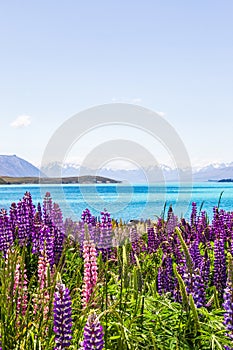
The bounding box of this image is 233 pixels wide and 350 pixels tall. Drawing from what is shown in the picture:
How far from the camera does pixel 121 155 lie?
27.1 feet

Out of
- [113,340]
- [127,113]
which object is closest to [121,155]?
[127,113]

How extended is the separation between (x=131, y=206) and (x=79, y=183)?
2.13 meters

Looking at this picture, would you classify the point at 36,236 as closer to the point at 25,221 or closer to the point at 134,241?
the point at 25,221

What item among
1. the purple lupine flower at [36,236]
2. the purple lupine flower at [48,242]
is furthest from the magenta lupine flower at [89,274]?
the purple lupine flower at [36,236]

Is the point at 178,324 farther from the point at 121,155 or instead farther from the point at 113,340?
the point at 121,155

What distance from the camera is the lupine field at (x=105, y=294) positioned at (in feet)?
11.3

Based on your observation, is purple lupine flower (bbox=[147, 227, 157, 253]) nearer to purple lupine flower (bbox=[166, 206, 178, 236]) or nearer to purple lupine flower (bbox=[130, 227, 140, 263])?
purple lupine flower (bbox=[130, 227, 140, 263])

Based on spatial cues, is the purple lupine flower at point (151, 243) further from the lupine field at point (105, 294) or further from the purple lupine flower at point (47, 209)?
the purple lupine flower at point (47, 209)

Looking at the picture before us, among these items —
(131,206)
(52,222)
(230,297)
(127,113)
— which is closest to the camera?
(230,297)

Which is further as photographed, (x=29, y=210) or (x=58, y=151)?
(x=58, y=151)

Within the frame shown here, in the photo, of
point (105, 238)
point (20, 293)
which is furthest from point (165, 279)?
point (20, 293)

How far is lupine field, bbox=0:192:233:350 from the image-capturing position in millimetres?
3459

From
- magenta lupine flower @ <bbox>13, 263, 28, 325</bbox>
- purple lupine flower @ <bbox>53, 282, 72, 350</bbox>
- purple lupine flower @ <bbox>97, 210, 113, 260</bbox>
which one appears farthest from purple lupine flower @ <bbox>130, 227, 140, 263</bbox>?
purple lupine flower @ <bbox>53, 282, 72, 350</bbox>

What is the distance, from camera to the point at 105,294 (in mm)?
4684
